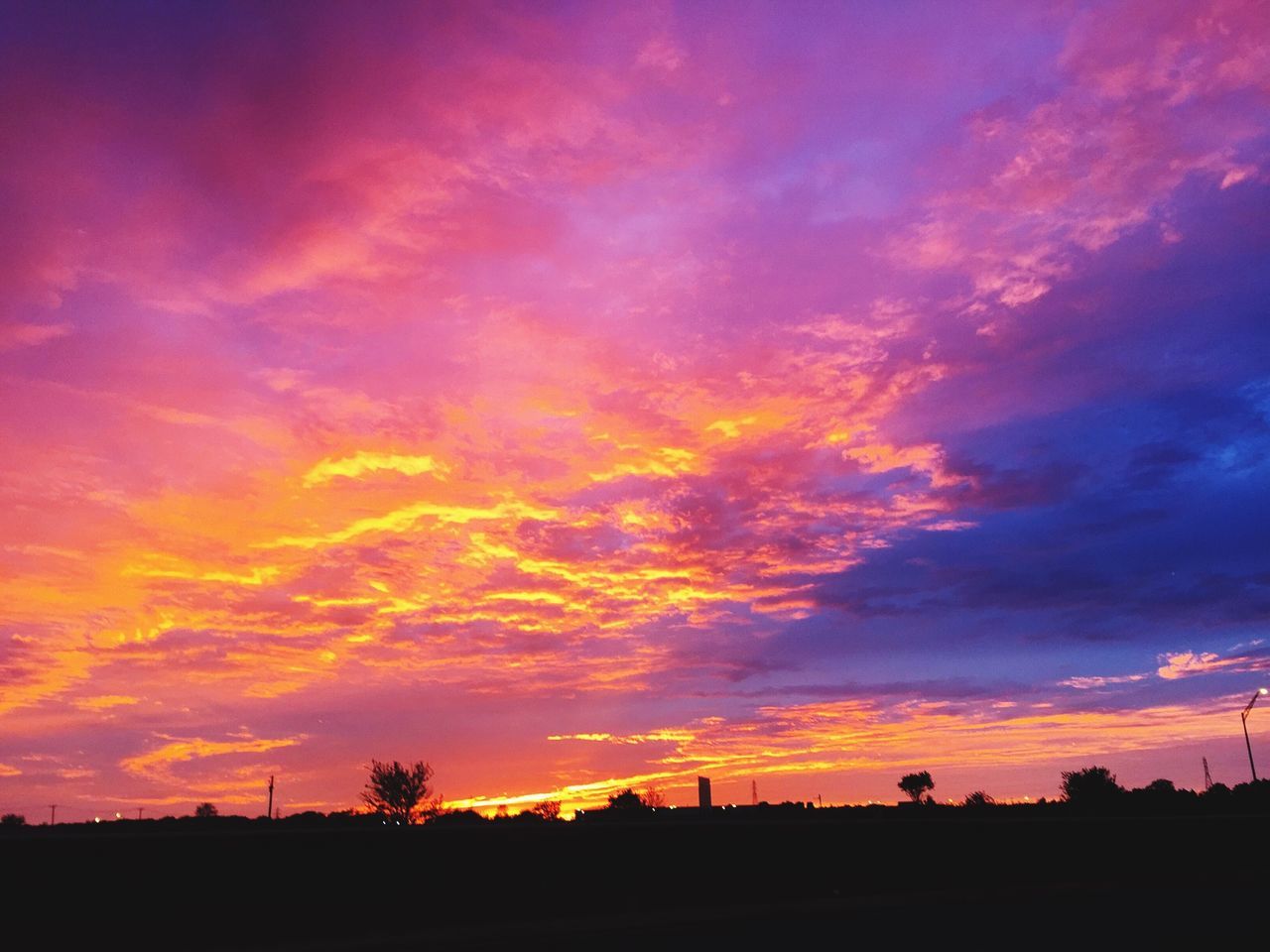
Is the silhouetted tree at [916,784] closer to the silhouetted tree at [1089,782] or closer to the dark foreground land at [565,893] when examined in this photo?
the silhouetted tree at [1089,782]

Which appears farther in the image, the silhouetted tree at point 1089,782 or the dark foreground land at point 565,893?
the silhouetted tree at point 1089,782

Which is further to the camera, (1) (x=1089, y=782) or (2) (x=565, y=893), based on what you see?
(1) (x=1089, y=782)

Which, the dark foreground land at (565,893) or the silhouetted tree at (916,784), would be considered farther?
the silhouetted tree at (916,784)

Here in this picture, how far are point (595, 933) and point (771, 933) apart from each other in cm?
271

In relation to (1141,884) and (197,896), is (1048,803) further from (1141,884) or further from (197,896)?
(197,896)

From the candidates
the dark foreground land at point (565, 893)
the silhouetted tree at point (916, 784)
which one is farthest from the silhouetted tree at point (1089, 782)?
the dark foreground land at point (565, 893)

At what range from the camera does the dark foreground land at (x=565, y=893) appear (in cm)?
1527

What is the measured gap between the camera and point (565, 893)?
65.7 ft

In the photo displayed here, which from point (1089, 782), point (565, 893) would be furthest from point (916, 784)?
point (565, 893)

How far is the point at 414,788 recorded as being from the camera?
11800 centimetres

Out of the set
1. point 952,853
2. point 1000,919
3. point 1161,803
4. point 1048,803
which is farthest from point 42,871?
point 1161,803

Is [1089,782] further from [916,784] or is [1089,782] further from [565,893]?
[565,893]

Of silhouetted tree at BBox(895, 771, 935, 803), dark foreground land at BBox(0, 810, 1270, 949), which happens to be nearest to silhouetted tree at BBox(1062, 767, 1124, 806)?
silhouetted tree at BBox(895, 771, 935, 803)

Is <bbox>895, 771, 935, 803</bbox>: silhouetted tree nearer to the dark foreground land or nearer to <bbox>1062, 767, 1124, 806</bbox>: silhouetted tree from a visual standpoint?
<bbox>1062, 767, 1124, 806</bbox>: silhouetted tree
